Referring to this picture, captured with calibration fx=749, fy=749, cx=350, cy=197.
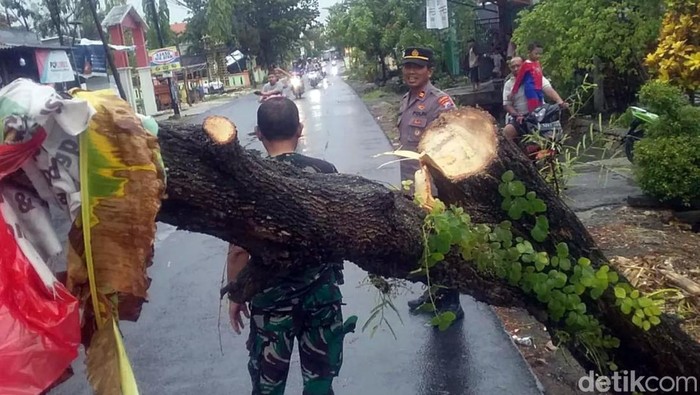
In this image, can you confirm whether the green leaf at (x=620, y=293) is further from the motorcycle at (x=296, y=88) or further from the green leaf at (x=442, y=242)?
the motorcycle at (x=296, y=88)

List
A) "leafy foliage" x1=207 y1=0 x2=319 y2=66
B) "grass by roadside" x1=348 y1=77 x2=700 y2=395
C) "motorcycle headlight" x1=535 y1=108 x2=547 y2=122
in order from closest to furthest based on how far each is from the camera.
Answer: "grass by roadside" x1=348 y1=77 x2=700 y2=395
"motorcycle headlight" x1=535 y1=108 x2=547 y2=122
"leafy foliage" x1=207 y1=0 x2=319 y2=66

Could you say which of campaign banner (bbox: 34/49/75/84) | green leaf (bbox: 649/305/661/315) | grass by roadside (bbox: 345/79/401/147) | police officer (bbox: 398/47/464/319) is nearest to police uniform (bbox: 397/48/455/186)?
police officer (bbox: 398/47/464/319)

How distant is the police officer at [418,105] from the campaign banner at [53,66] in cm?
1998

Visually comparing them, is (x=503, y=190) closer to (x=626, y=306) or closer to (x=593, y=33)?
(x=626, y=306)

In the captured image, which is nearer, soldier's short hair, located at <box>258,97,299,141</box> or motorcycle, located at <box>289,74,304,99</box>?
soldier's short hair, located at <box>258,97,299,141</box>

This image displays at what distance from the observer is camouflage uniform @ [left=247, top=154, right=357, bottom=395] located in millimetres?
3014

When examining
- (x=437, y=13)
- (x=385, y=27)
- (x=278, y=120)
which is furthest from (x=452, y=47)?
(x=278, y=120)

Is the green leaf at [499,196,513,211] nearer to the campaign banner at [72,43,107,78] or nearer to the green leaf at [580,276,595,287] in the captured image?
the green leaf at [580,276,595,287]

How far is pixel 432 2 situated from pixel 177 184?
17.7 meters

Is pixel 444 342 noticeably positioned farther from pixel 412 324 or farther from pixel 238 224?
pixel 238 224

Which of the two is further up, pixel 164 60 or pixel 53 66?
pixel 53 66

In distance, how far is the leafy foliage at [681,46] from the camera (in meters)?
7.73

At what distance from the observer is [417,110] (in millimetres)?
4898

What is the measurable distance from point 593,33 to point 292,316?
9.23m
